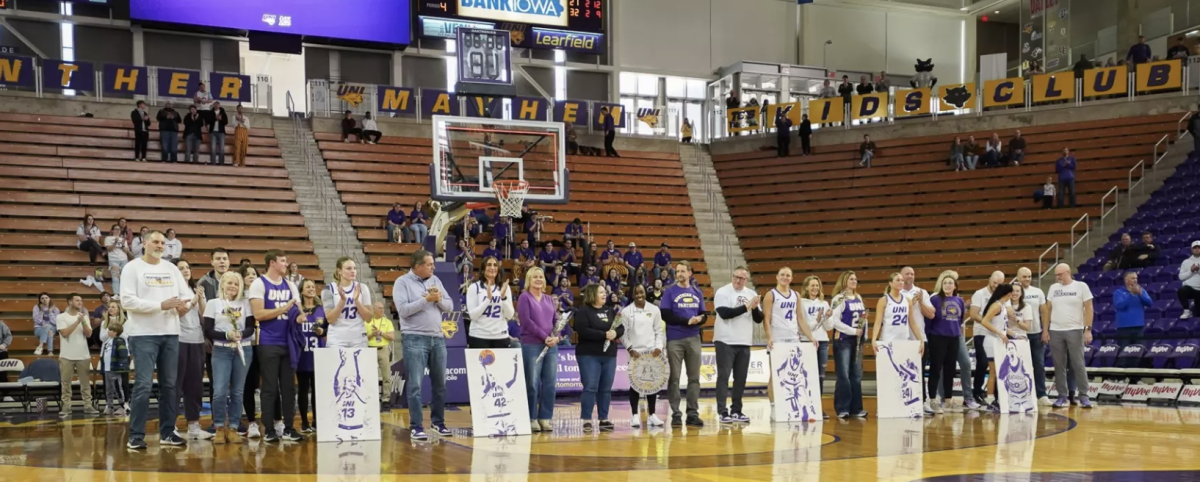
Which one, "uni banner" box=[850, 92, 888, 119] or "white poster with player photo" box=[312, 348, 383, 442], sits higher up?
"uni banner" box=[850, 92, 888, 119]

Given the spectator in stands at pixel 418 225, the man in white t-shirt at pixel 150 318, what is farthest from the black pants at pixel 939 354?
the spectator in stands at pixel 418 225

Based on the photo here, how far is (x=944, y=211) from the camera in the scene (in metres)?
26.4

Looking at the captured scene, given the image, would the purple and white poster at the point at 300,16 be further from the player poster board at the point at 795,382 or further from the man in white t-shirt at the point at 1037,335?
the man in white t-shirt at the point at 1037,335

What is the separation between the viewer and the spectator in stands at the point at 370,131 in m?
28.2

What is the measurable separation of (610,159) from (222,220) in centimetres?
1103

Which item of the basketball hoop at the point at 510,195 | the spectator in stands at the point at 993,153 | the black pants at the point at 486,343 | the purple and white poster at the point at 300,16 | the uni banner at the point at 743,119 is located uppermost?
the purple and white poster at the point at 300,16

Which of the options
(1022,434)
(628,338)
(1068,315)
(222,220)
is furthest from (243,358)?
(222,220)

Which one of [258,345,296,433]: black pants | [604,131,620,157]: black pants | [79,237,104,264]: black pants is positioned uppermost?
[604,131,620,157]: black pants

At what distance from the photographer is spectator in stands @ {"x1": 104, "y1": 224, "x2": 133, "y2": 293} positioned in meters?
20.2

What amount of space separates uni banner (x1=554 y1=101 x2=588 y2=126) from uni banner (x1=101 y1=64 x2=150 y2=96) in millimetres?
10362

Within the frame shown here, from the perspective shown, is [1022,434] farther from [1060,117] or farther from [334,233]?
[1060,117]

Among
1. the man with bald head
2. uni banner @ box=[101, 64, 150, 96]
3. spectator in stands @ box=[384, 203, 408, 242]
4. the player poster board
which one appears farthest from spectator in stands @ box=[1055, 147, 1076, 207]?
uni banner @ box=[101, 64, 150, 96]

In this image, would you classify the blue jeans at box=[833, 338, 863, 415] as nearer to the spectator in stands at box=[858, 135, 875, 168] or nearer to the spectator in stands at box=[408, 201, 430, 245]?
the spectator in stands at box=[408, 201, 430, 245]

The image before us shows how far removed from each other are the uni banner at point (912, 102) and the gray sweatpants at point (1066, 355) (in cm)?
1600
